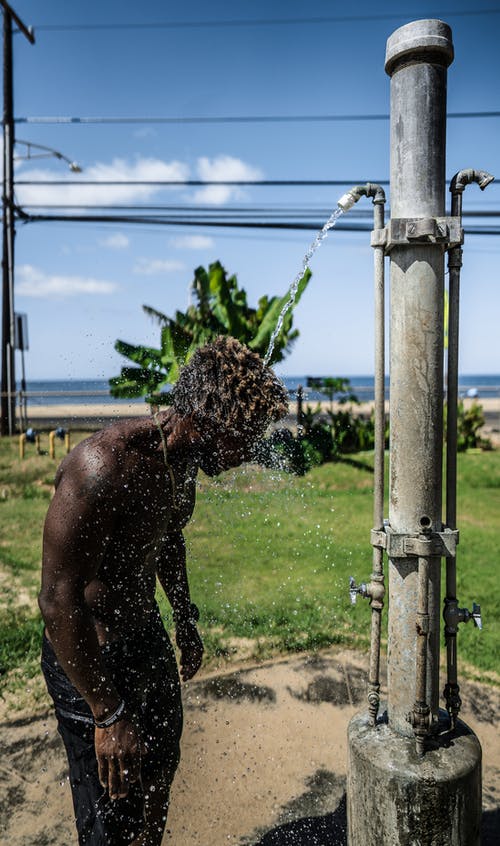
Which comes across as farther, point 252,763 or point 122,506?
point 252,763

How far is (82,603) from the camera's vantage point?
1.92m

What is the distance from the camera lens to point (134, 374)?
9.45 m

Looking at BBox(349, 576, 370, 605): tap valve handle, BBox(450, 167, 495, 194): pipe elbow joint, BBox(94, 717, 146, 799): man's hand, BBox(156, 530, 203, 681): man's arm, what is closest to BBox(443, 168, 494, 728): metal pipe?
BBox(450, 167, 495, 194): pipe elbow joint

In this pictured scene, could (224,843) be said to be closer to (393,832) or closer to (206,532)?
(393,832)

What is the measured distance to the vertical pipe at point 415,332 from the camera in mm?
1863

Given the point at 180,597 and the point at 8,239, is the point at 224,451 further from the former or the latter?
the point at 8,239

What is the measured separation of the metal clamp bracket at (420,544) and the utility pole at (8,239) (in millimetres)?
14546

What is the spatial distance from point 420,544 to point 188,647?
49.0 inches

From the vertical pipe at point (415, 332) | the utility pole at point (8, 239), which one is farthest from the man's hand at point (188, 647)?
the utility pole at point (8, 239)

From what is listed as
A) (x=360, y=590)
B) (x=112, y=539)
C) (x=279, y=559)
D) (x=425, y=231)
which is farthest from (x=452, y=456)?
(x=279, y=559)

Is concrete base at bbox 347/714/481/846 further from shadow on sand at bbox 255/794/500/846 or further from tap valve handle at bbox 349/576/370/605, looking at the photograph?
shadow on sand at bbox 255/794/500/846

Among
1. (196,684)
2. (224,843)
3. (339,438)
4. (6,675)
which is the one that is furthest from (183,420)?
(339,438)

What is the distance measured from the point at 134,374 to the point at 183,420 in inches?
295

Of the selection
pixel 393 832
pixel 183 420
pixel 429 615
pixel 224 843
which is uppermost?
pixel 183 420
